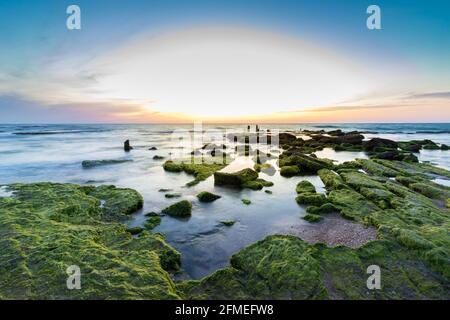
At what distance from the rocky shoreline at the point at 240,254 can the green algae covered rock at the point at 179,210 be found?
39 millimetres

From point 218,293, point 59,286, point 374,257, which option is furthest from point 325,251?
point 59,286

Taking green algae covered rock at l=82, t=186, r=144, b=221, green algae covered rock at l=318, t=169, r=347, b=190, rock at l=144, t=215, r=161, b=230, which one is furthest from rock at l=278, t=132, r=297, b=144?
rock at l=144, t=215, r=161, b=230

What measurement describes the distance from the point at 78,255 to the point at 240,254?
407 centimetres

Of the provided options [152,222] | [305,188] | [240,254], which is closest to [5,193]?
[152,222]

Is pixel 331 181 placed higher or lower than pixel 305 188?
higher

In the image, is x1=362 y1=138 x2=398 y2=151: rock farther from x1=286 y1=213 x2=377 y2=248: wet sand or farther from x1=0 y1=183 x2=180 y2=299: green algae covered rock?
x1=0 y1=183 x2=180 y2=299: green algae covered rock

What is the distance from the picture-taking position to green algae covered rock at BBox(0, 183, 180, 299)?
5.40 meters

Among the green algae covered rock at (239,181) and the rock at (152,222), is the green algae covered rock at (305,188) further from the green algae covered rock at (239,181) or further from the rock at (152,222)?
the rock at (152,222)

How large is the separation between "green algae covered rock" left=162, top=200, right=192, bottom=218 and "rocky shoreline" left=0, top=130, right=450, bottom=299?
0.04 metres

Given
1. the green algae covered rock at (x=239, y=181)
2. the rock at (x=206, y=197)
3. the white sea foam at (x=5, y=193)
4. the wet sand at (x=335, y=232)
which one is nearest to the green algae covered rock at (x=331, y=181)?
the green algae covered rock at (x=239, y=181)

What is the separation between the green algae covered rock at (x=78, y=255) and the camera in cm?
540

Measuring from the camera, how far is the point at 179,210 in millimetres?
10562

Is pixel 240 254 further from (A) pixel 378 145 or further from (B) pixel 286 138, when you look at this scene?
(B) pixel 286 138
